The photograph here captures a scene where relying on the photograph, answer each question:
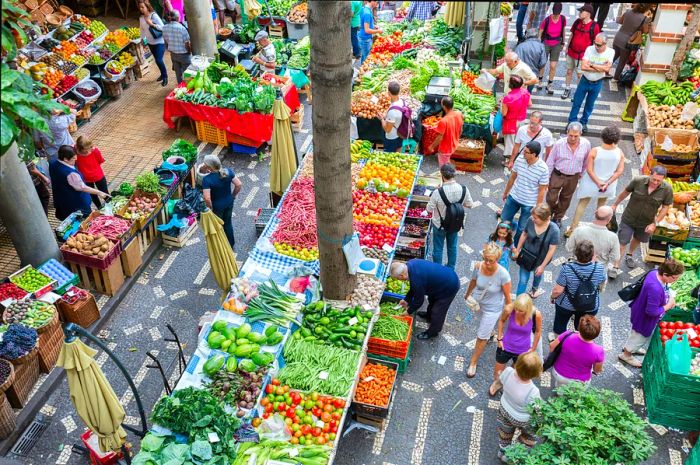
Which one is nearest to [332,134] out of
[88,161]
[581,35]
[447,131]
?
[447,131]

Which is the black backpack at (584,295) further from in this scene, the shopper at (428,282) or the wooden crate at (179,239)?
the wooden crate at (179,239)

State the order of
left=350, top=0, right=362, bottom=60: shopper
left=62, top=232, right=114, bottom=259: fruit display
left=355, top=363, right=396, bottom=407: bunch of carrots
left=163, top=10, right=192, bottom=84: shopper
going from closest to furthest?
left=355, top=363, right=396, bottom=407: bunch of carrots
left=62, top=232, right=114, bottom=259: fruit display
left=163, top=10, right=192, bottom=84: shopper
left=350, top=0, right=362, bottom=60: shopper

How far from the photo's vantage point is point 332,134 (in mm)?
6414

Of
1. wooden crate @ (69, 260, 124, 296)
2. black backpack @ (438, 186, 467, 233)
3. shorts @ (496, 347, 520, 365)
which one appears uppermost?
black backpack @ (438, 186, 467, 233)

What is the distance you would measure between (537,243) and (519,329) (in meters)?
1.49

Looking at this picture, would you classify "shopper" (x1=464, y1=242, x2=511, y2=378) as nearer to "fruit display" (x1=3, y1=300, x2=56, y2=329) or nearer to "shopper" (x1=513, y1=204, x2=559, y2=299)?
"shopper" (x1=513, y1=204, x2=559, y2=299)

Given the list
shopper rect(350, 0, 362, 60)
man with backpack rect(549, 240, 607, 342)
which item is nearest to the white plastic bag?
shopper rect(350, 0, 362, 60)

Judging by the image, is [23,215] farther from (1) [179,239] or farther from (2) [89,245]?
(1) [179,239]

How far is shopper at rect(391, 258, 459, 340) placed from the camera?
750 cm

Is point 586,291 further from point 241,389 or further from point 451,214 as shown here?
point 241,389

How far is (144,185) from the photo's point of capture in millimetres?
9500

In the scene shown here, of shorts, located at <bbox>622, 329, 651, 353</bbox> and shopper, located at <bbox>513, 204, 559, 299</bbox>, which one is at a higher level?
shopper, located at <bbox>513, 204, 559, 299</bbox>

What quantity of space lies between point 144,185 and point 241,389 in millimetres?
4317

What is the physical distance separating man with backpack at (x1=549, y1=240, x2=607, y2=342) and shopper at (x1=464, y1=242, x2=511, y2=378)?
0.72 meters
